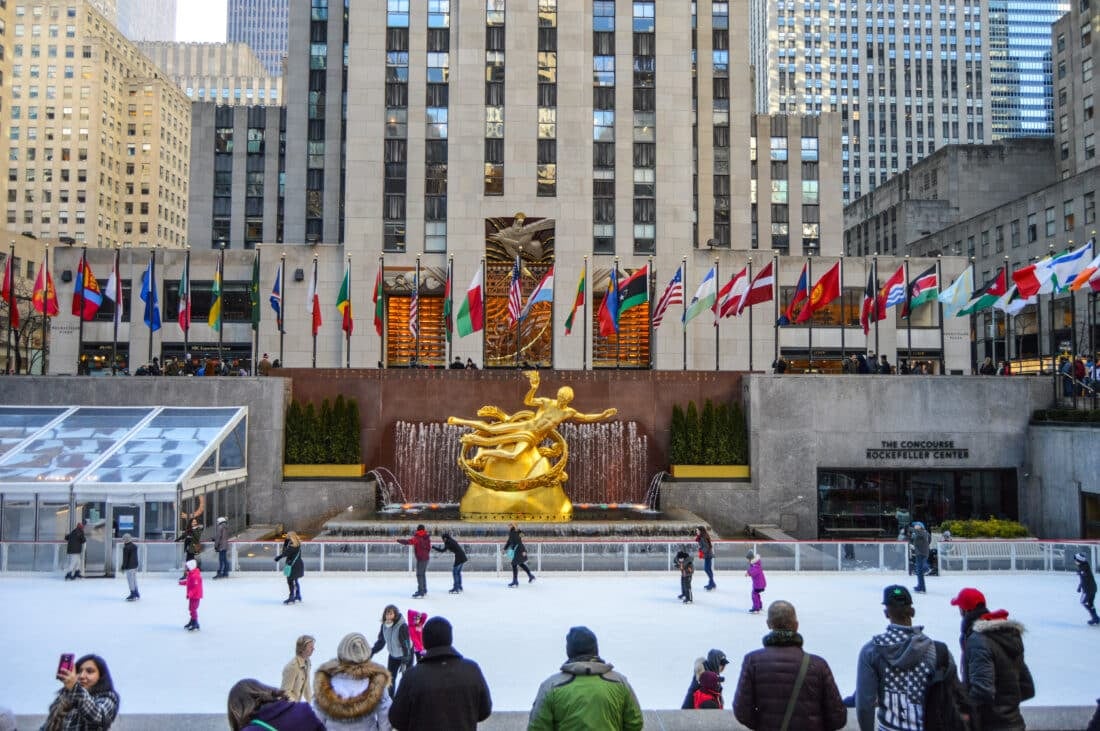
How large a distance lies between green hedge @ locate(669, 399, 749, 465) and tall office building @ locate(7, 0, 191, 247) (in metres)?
99.1

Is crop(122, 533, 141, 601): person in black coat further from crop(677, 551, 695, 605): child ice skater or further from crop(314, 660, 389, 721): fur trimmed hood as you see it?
crop(314, 660, 389, 721): fur trimmed hood

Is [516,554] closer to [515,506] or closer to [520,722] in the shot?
[515,506]

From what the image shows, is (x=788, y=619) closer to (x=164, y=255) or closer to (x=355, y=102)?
(x=355, y=102)

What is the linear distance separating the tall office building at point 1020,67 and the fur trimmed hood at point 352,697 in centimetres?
13636

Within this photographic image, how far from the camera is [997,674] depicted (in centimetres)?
691

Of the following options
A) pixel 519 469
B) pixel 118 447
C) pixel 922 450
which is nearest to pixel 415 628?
pixel 519 469

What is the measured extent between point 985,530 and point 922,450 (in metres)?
4.60

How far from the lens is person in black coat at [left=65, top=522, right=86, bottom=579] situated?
2059 cm

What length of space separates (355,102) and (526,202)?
10095 millimetres

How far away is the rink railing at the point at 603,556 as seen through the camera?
2117 centimetres

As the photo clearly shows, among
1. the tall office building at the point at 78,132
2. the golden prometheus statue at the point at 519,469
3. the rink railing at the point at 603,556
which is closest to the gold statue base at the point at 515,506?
the golden prometheus statue at the point at 519,469

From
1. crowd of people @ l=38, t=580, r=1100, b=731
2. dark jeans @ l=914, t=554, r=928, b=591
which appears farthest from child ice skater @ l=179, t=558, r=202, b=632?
dark jeans @ l=914, t=554, r=928, b=591

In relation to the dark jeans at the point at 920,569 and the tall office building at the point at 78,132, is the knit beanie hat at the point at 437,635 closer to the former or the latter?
the dark jeans at the point at 920,569

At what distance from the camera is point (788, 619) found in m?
6.18
